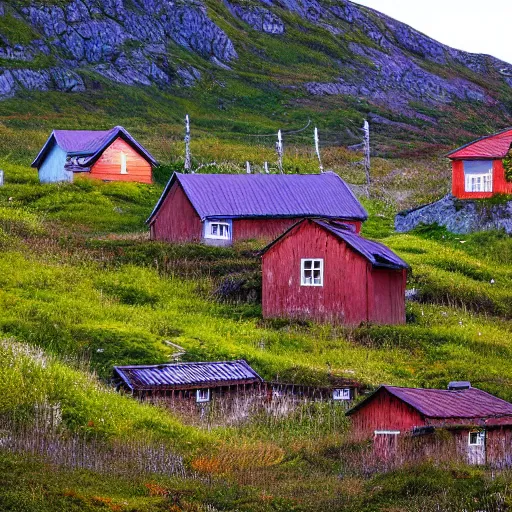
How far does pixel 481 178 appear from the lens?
186 feet

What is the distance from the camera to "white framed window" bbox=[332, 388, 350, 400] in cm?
2997

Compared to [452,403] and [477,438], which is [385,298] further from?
[477,438]

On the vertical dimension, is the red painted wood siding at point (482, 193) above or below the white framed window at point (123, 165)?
below

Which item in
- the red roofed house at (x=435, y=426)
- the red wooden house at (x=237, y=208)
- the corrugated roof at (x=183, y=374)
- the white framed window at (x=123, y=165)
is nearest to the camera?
the red roofed house at (x=435, y=426)

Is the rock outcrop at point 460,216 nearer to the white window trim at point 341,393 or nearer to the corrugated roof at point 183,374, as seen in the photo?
the white window trim at point 341,393

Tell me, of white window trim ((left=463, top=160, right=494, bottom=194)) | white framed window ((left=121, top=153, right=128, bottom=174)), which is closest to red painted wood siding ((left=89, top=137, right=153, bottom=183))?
white framed window ((left=121, top=153, right=128, bottom=174))

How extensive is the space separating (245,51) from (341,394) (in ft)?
317

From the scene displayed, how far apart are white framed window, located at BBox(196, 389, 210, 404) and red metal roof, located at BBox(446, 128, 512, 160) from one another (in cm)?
3012

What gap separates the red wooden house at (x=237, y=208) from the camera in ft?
165

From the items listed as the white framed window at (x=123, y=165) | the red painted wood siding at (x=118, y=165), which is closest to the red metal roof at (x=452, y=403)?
the red painted wood siding at (x=118, y=165)

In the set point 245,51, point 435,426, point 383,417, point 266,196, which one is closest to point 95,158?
point 266,196

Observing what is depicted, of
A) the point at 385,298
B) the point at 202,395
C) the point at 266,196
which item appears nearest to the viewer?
the point at 202,395

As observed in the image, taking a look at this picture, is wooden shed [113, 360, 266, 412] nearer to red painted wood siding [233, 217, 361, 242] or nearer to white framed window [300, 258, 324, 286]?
white framed window [300, 258, 324, 286]

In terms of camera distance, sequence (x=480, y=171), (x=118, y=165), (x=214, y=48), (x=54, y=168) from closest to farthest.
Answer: (x=480, y=171), (x=54, y=168), (x=118, y=165), (x=214, y=48)
